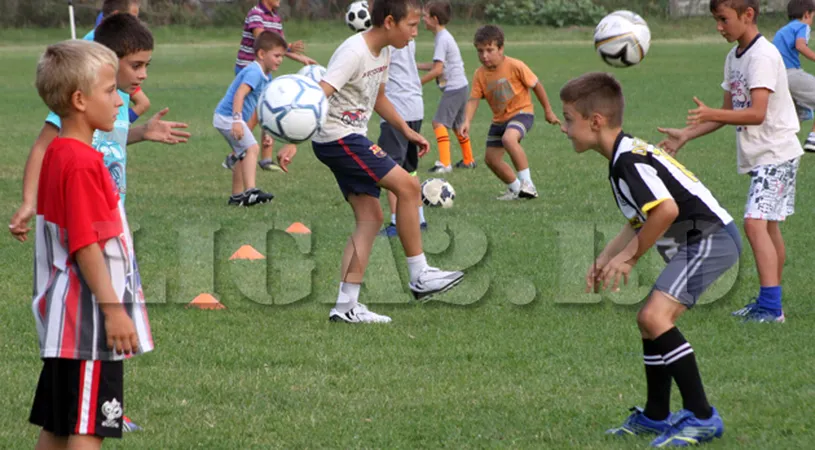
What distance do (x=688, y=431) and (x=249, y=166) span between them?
23.1 feet

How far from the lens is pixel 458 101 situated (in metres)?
13.7

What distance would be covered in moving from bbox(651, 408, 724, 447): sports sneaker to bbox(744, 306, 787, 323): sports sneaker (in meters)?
2.13

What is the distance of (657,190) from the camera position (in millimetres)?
4340

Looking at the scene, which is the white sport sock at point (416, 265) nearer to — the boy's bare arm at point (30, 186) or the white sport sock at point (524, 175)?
the boy's bare arm at point (30, 186)

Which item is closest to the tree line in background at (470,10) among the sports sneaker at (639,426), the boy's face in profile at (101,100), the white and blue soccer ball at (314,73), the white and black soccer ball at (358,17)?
the white and black soccer ball at (358,17)

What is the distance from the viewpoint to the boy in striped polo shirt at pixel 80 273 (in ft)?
11.6

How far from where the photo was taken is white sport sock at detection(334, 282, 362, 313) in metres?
6.60

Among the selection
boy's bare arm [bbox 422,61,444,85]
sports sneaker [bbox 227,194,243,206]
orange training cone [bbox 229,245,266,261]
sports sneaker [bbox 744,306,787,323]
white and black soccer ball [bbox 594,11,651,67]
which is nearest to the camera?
sports sneaker [bbox 744,306,787,323]

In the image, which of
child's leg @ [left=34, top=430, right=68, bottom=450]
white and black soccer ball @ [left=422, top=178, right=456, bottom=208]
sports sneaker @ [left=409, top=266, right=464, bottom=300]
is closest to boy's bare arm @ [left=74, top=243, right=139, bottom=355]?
child's leg @ [left=34, top=430, right=68, bottom=450]

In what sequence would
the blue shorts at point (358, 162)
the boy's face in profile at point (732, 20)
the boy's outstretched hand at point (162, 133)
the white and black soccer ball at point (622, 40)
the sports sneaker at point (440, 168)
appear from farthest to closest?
1. the sports sneaker at point (440, 168)
2. the white and black soccer ball at point (622, 40)
3. the blue shorts at point (358, 162)
4. the boy's face in profile at point (732, 20)
5. the boy's outstretched hand at point (162, 133)

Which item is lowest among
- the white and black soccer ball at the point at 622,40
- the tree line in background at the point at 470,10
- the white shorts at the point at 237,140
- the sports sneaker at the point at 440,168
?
the tree line in background at the point at 470,10

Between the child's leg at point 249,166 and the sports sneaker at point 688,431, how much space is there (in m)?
6.91

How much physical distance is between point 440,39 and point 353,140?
7.03 meters

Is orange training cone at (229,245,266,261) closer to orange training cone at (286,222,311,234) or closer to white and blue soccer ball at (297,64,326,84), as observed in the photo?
orange training cone at (286,222,311,234)
